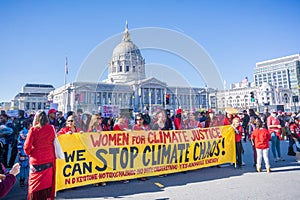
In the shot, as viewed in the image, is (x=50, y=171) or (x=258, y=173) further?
(x=258, y=173)

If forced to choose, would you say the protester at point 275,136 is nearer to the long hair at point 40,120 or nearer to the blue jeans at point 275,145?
the blue jeans at point 275,145

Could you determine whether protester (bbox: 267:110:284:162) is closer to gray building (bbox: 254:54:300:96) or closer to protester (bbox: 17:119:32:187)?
protester (bbox: 17:119:32:187)

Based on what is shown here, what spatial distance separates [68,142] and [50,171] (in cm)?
126

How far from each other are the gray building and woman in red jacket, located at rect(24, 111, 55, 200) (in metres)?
117

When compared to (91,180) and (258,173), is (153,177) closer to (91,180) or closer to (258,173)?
(91,180)

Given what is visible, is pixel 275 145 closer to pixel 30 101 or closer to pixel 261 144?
pixel 261 144

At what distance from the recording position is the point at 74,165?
4434 millimetres

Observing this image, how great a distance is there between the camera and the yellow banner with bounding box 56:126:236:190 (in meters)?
4.45

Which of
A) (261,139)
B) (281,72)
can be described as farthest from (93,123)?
(281,72)

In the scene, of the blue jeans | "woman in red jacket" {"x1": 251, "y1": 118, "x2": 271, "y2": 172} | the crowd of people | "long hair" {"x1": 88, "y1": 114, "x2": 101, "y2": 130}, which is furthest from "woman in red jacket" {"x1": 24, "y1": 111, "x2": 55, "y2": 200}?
the blue jeans

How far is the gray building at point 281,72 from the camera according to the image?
103m

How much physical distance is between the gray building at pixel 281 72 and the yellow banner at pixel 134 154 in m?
113

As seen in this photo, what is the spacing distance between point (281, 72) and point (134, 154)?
12680cm

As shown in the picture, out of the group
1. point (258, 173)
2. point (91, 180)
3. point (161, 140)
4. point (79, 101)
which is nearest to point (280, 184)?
point (258, 173)
